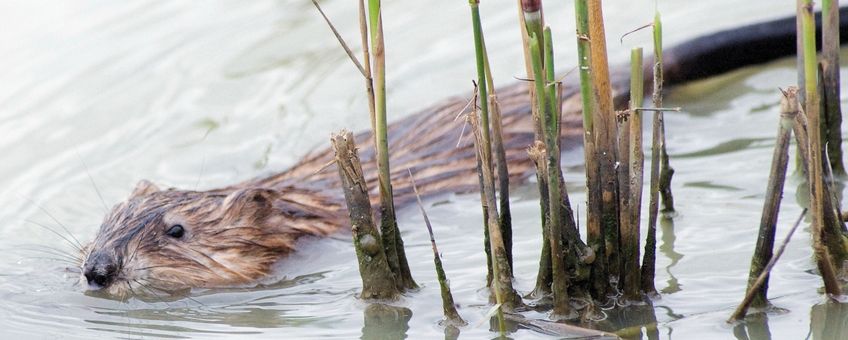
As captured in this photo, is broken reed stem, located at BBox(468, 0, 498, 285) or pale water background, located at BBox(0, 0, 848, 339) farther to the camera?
pale water background, located at BBox(0, 0, 848, 339)

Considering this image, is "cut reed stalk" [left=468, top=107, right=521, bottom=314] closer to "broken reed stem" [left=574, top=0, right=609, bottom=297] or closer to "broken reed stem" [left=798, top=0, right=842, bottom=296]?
"broken reed stem" [left=574, top=0, right=609, bottom=297]

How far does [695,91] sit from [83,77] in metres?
3.29

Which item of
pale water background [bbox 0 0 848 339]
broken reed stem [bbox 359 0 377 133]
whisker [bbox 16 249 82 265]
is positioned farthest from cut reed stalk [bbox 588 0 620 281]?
whisker [bbox 16 249 82 265]

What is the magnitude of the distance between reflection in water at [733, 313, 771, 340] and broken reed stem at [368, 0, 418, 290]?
3.26ft

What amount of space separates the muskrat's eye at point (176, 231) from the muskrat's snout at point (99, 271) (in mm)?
324

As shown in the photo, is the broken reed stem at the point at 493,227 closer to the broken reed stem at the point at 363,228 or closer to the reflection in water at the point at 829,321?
the broken reed stem at the point at 363,228

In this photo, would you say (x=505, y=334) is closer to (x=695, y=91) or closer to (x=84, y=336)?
(x=84, y=336)

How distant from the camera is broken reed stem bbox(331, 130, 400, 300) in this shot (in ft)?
11.5

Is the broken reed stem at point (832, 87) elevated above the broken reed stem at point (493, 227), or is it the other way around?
the broken reed stem at point (832, 87)

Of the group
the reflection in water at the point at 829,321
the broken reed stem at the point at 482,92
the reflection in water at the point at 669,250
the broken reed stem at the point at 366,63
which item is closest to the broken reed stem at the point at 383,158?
the broken reed stem at the point at 366,63

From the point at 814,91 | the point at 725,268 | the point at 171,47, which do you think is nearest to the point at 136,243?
the point at 725,268

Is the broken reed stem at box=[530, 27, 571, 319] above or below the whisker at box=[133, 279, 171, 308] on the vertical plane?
above

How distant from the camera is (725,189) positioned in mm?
4598

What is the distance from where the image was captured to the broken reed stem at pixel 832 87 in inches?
152
